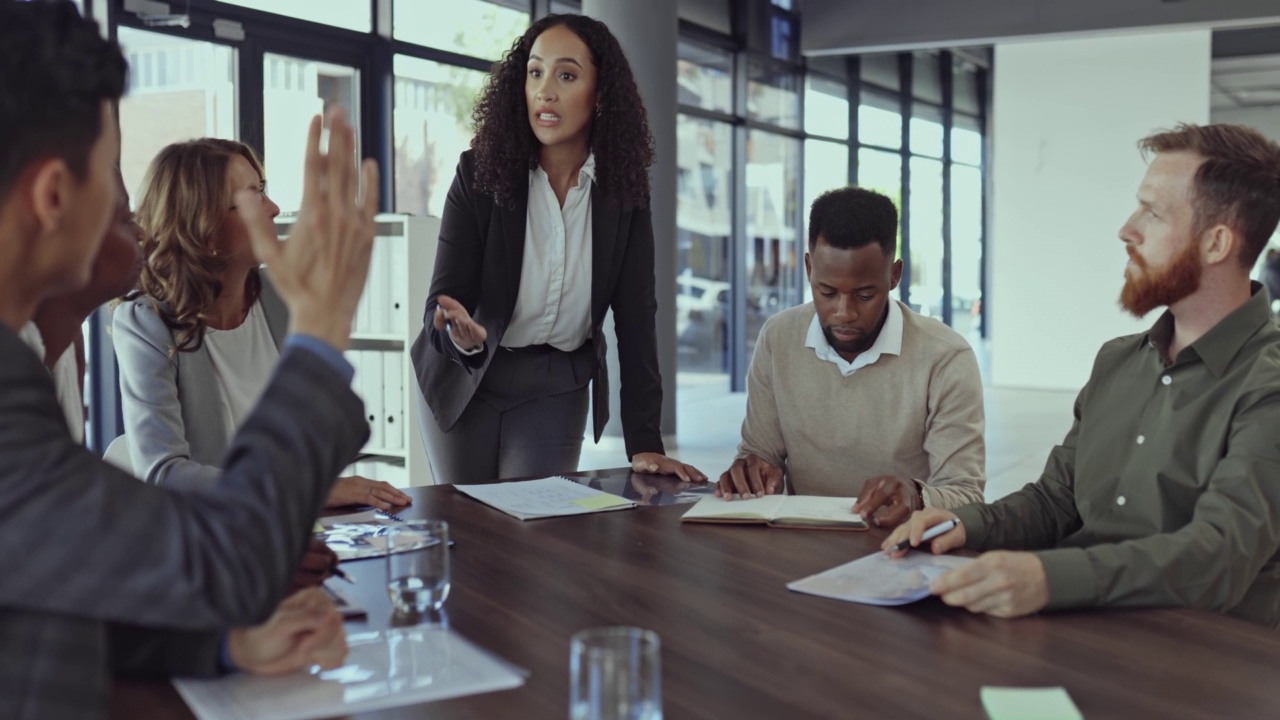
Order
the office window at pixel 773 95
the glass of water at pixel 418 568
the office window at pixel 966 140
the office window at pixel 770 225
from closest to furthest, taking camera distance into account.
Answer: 1. the glass of water at pixel 418 568
2. the office window at pixel 773 95
3. the office window at pixel 770 225
4. the office window at pixel 966 140

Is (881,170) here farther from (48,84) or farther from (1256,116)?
(48,84)

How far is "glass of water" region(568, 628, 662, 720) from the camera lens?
883 mm

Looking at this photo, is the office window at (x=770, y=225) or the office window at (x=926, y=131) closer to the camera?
the office window at (x=770, y=225)

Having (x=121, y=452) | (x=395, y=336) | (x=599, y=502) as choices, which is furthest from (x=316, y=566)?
(x=395, y=336)

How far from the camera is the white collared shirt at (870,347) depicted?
7.89 ft

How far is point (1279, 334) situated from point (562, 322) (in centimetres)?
145

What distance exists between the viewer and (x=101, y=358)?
4660 millimetres

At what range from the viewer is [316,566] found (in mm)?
1449

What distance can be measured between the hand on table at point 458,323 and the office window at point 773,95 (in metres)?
7.38

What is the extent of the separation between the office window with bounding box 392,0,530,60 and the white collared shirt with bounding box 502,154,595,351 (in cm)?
366

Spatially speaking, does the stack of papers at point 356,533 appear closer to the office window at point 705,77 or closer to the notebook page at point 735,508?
the notebook page at point 735,508

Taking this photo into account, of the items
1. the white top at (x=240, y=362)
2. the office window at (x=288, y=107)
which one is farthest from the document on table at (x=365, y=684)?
the office window at (x=288, y=107)

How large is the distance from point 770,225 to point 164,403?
8284mm

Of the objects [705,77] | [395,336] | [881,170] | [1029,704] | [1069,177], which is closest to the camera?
[1029,704]
